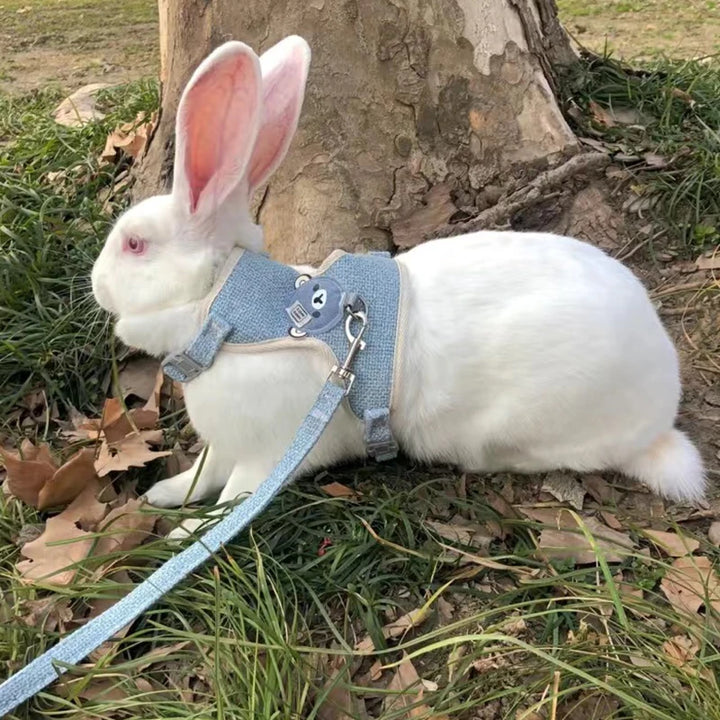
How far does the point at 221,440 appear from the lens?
2.24 metres

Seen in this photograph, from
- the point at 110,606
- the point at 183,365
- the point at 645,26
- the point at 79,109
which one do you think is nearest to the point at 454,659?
the point at 110,606

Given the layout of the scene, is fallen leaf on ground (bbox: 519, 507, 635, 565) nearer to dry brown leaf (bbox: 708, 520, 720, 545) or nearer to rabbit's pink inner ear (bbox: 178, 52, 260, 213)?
dry brown leaf (bbox: 708, 520, 720, 545)

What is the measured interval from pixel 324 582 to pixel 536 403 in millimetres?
736

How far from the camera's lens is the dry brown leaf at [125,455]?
8.07ft

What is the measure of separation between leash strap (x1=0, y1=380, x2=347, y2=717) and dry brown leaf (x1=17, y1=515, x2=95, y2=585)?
275mm

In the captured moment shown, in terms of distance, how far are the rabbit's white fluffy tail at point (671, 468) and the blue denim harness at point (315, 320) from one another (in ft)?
2.49

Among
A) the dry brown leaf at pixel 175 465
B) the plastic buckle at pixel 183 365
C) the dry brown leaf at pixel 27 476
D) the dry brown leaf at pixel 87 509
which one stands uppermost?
the plastic buckle at pixel 183 365

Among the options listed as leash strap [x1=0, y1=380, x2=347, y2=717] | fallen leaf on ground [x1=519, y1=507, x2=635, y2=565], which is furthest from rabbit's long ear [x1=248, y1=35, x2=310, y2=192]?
fallen leaf on ground [x1=519, y1=507, x2=635, y2=565]

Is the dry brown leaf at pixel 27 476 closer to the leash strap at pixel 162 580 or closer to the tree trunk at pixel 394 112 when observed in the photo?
the leash strap at pixel 162 580

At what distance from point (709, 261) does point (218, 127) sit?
196 cm

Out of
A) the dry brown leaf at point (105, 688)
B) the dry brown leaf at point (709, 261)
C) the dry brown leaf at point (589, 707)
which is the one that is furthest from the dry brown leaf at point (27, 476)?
the dry brown leaf at point (709, 261)

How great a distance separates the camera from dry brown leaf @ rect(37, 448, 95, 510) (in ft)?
7.73

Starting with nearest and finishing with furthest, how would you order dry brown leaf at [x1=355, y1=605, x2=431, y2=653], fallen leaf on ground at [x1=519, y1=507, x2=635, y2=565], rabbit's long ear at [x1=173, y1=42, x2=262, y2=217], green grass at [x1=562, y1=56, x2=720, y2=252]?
rabbit's long ear at [x1=173, y1=42, x2=262, y2=217] < dry brown leaf at [x1=355, y1=605, x2=431, y2=653] < fallen leaf on ground at [x1=519, y1=507, x2=635, y2=565] < green grass at [x1=562, y1=56, x2=720, y2=252]

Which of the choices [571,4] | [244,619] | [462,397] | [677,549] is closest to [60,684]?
[244,619]
